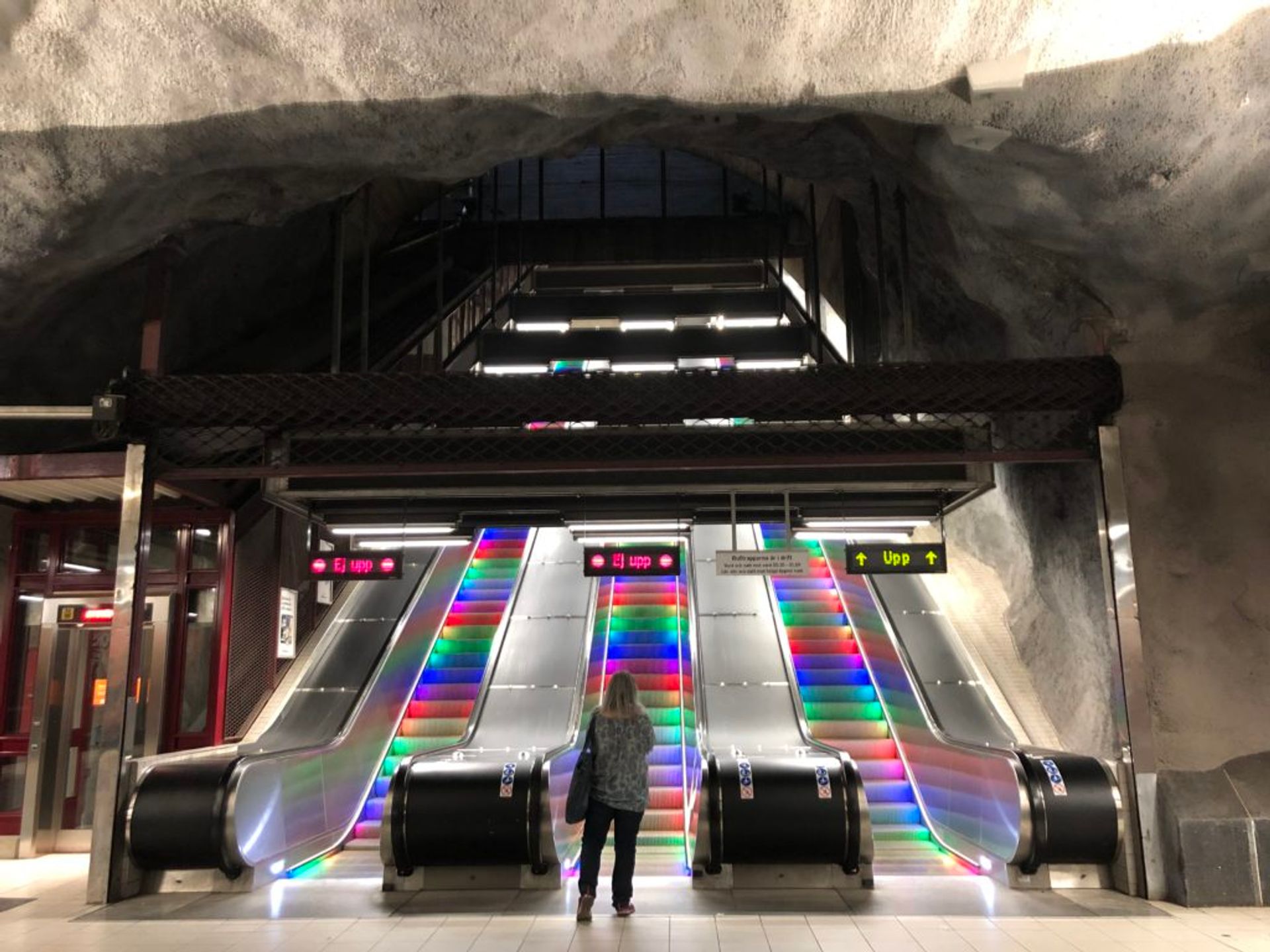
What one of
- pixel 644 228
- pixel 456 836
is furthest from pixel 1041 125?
pixel 644 228

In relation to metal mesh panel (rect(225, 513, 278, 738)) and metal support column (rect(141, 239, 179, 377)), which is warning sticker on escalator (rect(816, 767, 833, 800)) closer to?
metal support column (rect(141, 239, 179, 377))

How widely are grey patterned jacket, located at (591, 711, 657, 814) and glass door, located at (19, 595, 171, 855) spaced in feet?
16.7

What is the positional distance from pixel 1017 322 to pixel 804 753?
166 inches

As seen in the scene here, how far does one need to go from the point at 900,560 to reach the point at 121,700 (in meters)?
6.94

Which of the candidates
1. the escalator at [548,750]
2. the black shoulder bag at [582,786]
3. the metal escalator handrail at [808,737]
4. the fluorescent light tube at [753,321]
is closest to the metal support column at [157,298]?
the escalator at [548,750]

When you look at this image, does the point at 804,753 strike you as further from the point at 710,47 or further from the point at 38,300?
the point at 38,300

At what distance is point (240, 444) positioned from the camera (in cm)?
886

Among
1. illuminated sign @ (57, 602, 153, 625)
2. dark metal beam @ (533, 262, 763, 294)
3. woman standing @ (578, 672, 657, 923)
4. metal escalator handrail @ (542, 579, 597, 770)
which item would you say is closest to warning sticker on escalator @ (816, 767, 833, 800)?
woman standing @ (578, 672, 657, 923)

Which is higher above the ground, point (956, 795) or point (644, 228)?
point (644, 228)

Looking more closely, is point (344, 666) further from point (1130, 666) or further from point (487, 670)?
point (1130, 666)

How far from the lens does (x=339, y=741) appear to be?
28.6 ft

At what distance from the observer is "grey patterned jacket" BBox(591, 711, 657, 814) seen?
20.1ft

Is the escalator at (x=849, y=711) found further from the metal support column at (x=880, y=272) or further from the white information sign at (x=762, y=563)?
the metal support column at (x=880, y=272)

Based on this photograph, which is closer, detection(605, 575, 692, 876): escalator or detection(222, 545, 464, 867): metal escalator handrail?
detection(222, 545, 464, 867): metal escalator handrail
